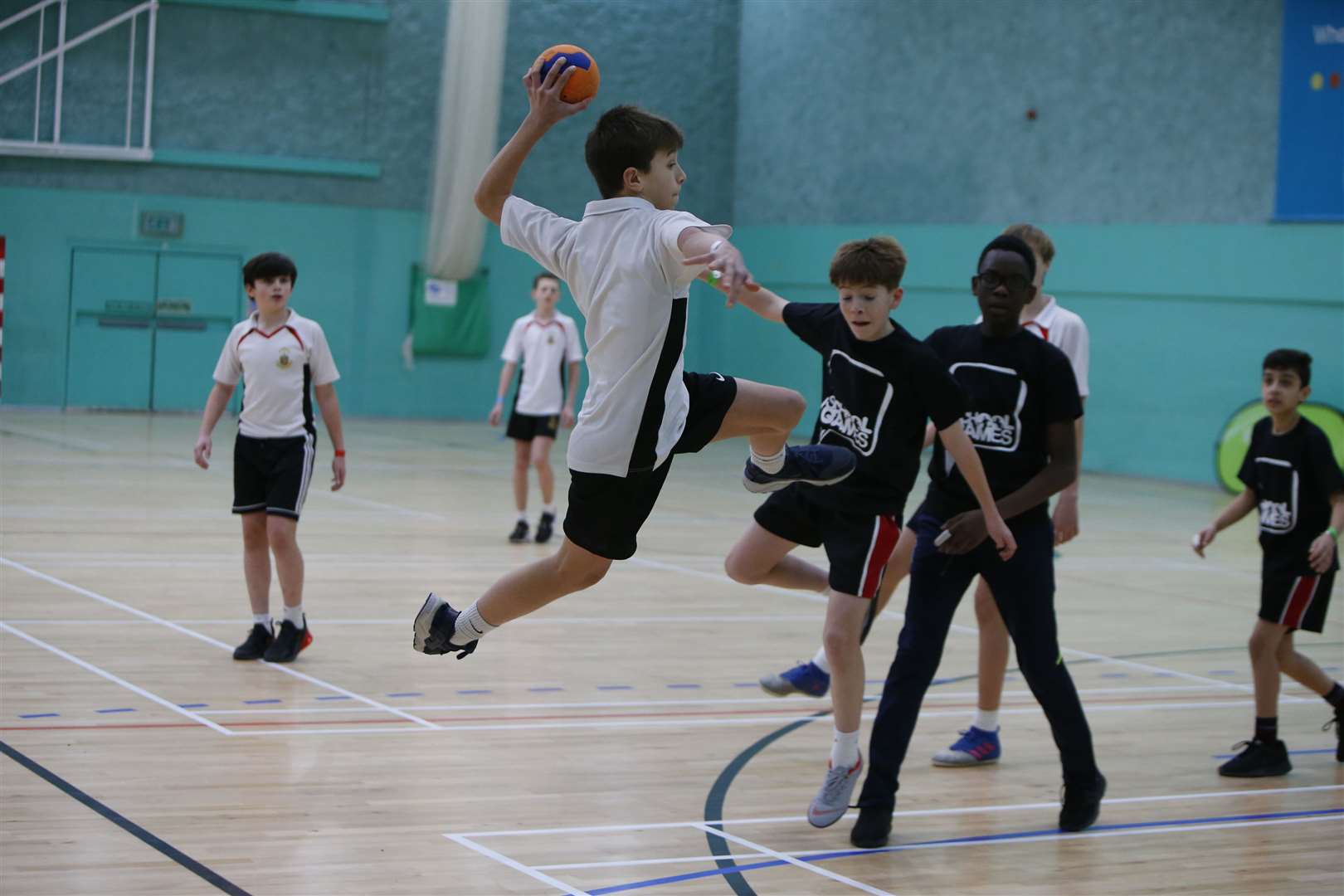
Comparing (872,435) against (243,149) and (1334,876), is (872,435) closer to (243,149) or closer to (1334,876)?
(1334,876)

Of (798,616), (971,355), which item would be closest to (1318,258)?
(798,616)

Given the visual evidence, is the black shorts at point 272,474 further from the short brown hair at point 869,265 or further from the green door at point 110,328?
the green door at point 110,328

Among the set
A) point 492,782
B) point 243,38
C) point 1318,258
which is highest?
point 243,38

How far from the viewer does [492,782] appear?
18.5 feet

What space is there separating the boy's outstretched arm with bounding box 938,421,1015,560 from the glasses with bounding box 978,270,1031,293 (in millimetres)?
503

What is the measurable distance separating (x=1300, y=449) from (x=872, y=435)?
2079 millimetres

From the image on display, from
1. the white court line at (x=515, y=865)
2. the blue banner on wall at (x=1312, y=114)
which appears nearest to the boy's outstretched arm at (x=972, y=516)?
the white court line at (x=515, y=865)

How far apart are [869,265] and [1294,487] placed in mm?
2291

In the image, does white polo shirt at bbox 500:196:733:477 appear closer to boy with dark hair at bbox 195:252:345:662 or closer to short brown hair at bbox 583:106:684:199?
short brown hair at bbox 583:106:684:199

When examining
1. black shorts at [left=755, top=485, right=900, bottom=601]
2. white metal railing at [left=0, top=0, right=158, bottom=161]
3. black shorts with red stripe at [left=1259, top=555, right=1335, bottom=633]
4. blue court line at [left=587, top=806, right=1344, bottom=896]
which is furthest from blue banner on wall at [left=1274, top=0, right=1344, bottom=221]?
white metal railing at [left=0, top=0, right=158, bottom=161]

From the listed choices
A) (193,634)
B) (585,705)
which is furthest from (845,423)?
(193,634)

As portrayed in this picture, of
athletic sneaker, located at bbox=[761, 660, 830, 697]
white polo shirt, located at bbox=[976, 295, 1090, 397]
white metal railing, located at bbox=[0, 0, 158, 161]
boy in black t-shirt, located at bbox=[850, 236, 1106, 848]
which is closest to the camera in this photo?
boy in black t-shirt, located at bbox=[850, 236, 1106, 848]

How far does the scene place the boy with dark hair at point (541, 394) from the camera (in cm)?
1199

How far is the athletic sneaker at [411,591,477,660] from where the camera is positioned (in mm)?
4605
